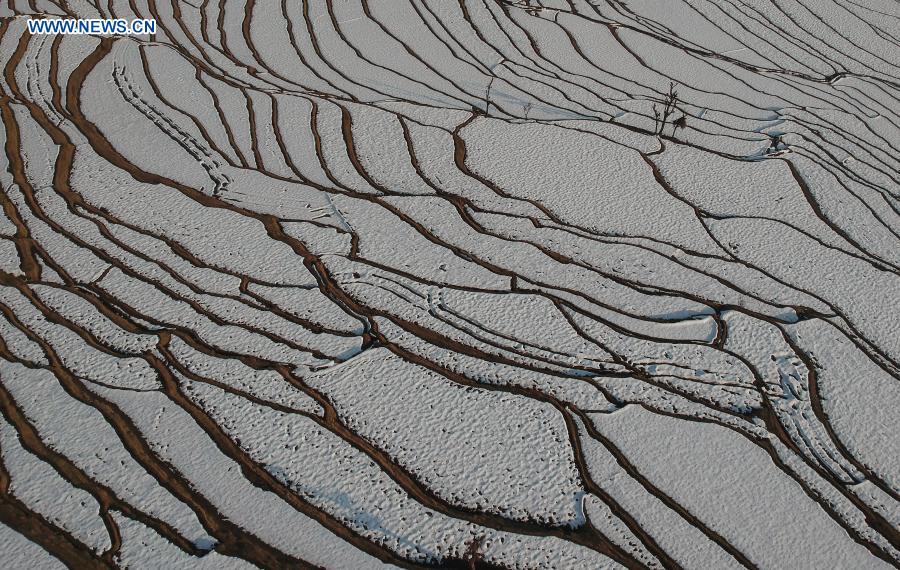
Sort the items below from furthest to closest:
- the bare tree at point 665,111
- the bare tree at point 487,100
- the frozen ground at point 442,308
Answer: the bare tree at point 487,100
the bare tree at point 665,111
the frozen ground at point 442,308

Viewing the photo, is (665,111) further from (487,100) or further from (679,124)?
(487,100)

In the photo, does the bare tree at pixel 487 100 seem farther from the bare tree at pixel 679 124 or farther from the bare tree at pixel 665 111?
the bare tree at pixel 679 124

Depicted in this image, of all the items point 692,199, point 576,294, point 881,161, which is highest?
point 881,161

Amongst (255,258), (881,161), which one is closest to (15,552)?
(255,258)

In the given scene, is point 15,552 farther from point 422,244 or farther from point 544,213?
point 544,213

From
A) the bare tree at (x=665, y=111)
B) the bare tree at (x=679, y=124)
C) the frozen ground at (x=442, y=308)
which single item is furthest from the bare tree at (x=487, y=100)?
the bare tree at (x=679, y=124)
